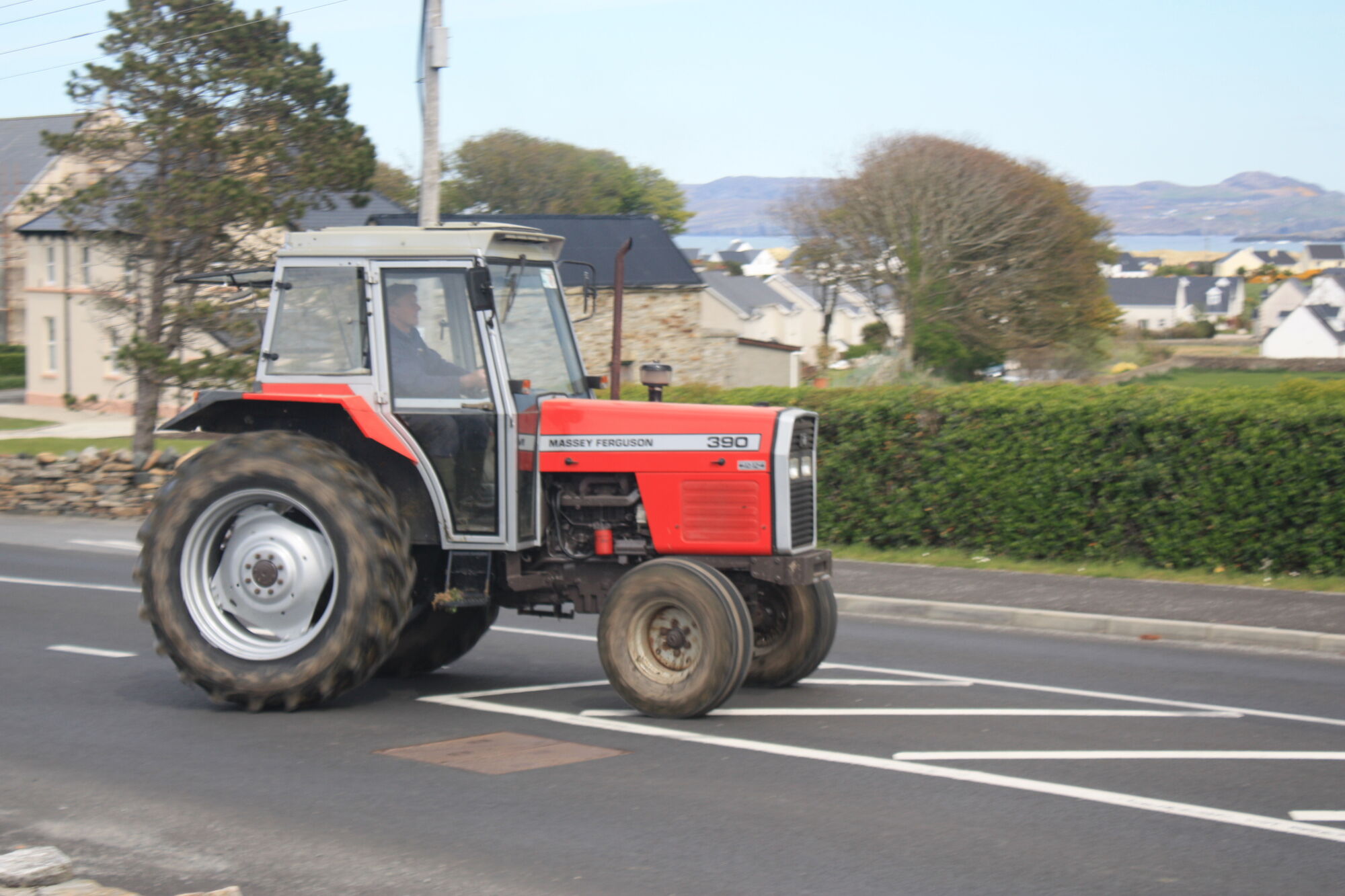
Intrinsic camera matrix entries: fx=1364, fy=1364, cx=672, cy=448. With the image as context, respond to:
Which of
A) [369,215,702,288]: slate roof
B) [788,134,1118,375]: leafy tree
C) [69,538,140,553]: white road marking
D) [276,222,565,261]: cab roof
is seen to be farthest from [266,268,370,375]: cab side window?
[788,134,1118,375]: leafy tree

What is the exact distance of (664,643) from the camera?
743 centimetres

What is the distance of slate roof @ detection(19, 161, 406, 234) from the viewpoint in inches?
906

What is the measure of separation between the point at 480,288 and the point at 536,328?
0.64m

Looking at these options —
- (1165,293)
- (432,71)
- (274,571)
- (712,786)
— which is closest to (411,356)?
(274,571)

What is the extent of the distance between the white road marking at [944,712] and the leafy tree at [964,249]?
4875 cm

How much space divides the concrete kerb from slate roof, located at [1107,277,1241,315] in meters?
138

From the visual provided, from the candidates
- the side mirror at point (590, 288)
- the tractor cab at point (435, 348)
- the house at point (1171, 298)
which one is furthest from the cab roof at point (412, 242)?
the house at point (1171, 298)

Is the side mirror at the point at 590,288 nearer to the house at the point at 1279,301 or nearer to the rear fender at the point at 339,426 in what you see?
the rear fender at the point at 339,426

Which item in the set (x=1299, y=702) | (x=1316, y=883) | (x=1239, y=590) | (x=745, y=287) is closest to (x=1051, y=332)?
(x=745, y=287)

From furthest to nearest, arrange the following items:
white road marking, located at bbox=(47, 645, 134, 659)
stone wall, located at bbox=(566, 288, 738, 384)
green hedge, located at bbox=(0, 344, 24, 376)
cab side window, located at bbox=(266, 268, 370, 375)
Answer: green hedge, located at bbox=(0, 344, 24, 376) < stone wall, located at bbox=(566, 288, 738, 384) < white road marking, located at bbox=(47, 645, 134, 659) < cab side window, located at bbox=(266, 268, 370, 375)

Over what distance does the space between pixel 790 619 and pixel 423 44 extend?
11.6 metres

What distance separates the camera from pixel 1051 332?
196ft

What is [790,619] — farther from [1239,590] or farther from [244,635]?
[1239,590]

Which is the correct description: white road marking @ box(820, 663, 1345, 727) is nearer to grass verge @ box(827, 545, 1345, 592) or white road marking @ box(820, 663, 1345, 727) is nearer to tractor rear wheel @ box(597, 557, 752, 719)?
tractor rear wheel @ box(597, 557, 752, 719)
